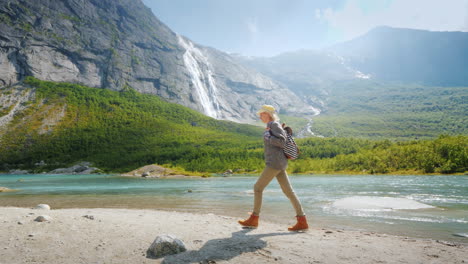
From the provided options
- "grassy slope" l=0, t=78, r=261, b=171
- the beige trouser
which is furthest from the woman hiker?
"grassy slope" l=0, t=78, r=261, b=171

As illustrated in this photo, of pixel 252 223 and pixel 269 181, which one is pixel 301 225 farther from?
pixel 269 181

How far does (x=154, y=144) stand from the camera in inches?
4678

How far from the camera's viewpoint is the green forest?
7440cm

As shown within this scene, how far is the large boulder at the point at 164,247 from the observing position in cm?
593

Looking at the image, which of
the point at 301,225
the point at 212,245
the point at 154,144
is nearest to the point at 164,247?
the point at 212,245

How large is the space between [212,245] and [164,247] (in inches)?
45.2

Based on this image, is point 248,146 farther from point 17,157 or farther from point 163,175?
point 17,157

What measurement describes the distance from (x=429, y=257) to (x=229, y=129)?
158 metres

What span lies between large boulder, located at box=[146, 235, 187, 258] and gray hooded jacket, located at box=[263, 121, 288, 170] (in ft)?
9.99

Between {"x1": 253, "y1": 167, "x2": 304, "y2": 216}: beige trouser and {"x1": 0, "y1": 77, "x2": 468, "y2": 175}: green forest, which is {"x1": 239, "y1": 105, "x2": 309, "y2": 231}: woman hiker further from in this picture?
{"x1": 0, "y1": 77, "x2": 468, "y2": 175}: green forest

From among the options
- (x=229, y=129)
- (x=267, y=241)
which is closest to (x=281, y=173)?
(x=267, y=241)

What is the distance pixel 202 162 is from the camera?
325ft

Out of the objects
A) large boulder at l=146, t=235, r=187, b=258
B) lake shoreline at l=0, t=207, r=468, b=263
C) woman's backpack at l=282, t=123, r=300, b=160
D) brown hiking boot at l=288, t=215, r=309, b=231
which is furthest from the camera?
brown hiking boot at l=288, t=215, r=309, b=231

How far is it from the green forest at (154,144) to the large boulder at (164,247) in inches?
2654
